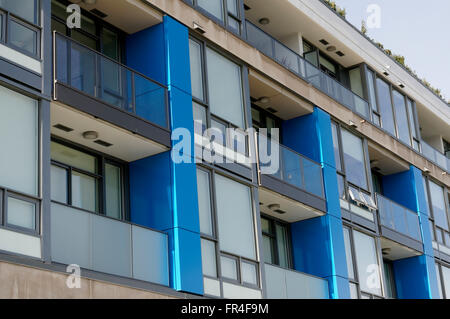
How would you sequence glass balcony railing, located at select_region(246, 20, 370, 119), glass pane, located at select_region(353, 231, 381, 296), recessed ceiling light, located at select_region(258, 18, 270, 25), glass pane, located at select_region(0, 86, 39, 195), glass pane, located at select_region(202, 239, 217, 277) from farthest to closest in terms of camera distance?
1. recessed ceiling light, located at select_region(258, 18, 270, 25)
2. glass pane, located at select_region(353, 231, 381, 296)
3. glass balcony railing, located at select_region(246, 20, 370, 119)
4. glass pane, located at select_region(202, 239, 217, 277)
5. glass pane, located at select_region(0, 86, 39, 195)

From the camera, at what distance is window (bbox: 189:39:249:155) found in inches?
838

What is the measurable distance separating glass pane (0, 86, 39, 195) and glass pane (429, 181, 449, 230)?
1990cm

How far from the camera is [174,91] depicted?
2020cm

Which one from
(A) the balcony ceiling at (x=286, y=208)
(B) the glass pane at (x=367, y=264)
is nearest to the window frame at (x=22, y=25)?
(A) the balcony ceiling at (x=286, y=208)

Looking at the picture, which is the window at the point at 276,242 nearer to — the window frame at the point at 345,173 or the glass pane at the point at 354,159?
the window frame at the point at 345,173

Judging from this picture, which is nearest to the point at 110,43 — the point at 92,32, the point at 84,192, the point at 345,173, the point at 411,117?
the point at 92,32

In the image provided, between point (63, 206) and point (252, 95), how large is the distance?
10382 millimetres

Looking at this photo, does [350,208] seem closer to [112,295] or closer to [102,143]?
[102,143]

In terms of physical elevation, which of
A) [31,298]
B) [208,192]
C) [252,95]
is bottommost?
[31,298]

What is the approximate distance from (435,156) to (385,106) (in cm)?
401

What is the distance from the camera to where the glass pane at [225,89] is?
72.1 ft

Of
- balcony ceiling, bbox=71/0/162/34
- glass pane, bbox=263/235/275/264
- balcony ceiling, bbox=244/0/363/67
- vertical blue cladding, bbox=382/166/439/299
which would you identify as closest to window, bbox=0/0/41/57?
balcony ceiling, bbox=71/0/162/34

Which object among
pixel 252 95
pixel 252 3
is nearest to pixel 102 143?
pixel 252 95

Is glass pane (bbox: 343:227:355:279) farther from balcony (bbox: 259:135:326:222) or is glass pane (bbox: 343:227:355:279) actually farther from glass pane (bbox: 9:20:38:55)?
glass pane (bbox: 9:20:38:55)
